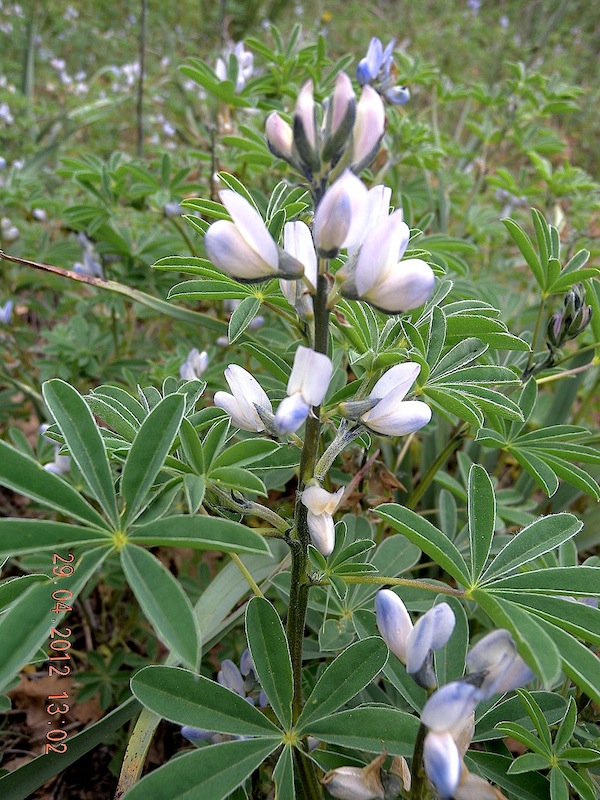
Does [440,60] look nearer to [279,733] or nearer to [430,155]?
[430,155]

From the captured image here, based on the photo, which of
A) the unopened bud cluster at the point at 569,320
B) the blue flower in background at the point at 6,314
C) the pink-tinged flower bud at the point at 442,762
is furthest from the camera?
the blue flower in background at the point at 6,314

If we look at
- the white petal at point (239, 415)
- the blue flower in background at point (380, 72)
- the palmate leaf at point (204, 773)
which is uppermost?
the blue flower in background at point (380, 72)

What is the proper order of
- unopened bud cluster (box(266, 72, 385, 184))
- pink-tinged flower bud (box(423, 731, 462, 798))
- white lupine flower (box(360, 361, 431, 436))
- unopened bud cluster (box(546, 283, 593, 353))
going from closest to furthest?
pink-tinged flower bud (box(423, 731, 462, 798)), unopened bud cluster (box(266, 72, 385, 184)), white lupine flower (box(360, 361, 431, 436)), unopened bud cluster (box(546, 283, 593, 353))

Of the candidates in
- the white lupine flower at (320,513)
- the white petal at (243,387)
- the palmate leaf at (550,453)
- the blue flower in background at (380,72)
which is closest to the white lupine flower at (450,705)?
the white lupine flower at (320,513)

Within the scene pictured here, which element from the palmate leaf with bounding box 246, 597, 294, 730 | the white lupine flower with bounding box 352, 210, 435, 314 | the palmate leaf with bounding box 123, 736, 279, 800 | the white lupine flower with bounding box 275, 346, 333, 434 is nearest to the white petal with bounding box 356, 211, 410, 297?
the white lupine flower with bounding box 352, 210, 435, 314

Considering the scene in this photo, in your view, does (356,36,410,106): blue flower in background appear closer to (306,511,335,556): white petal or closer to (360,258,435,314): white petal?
(360,258,435,314): white petal

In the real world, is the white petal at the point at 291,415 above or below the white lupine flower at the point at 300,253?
below

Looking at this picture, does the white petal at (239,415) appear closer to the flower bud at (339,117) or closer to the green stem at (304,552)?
the green stem at (304,552)

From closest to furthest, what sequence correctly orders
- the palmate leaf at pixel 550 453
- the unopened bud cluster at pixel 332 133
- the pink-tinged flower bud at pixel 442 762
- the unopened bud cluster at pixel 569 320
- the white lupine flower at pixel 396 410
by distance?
the pink-tinged flower bud at pixel 442 762, the unopened bud cluster at pixel 332 133, the white lupine flower at pixel 396 410, the palmate leaf at pixel 550 453, the unopened bud cluster at pixel 569 320

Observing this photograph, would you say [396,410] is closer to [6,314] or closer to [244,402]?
[244,402]
